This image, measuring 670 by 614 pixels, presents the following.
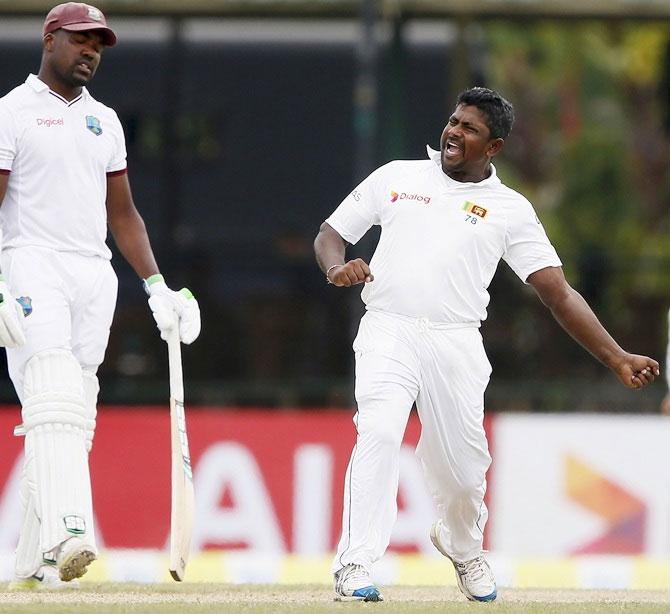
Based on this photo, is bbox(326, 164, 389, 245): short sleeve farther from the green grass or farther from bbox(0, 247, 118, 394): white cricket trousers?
the green grass

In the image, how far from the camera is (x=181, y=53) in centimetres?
1738

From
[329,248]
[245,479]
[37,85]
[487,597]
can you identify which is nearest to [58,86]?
[37,85]

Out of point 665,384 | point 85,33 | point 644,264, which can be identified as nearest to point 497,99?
point 85,33

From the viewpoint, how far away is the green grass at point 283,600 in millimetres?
6184

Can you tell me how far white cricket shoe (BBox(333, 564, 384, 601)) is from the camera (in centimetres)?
651

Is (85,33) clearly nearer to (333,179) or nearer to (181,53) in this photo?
(181,53)

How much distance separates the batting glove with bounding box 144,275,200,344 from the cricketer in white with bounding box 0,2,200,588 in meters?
0.02

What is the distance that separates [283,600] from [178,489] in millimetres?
605

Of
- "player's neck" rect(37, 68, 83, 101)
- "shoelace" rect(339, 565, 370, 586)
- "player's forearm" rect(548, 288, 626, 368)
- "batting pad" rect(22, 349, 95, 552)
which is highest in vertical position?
"player's neck" rect(37, 68, 83, 101)

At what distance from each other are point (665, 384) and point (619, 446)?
2990 millimetres

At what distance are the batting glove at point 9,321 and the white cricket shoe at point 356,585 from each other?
1.42 metres

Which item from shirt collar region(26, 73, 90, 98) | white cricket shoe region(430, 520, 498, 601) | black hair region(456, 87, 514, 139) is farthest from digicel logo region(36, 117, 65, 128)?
white cricket shoe region(430, 520, 498, 601)

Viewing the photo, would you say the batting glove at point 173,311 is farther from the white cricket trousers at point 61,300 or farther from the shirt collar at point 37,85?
the shirt collar at point 37,85

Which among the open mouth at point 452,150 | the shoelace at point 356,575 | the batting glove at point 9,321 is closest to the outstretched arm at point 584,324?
the open mouth at point 452,150
